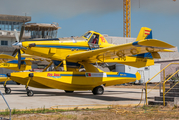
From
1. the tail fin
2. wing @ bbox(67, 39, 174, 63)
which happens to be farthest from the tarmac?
the tail fin

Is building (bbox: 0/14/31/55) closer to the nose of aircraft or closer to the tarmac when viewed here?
the nose of aircraft

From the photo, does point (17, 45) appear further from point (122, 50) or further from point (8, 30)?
point (8, 30)

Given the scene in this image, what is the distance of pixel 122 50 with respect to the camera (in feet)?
47.4

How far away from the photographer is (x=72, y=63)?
1766cm

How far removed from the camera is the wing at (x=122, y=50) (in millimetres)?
11363

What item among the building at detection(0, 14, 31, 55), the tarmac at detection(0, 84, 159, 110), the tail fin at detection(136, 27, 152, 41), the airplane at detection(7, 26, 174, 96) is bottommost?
the tarmac at detection(0, 84, 159, 110)

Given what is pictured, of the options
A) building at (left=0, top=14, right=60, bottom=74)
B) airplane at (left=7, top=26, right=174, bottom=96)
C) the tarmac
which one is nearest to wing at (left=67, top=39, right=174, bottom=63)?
airplane at (left=7, top=26, right=174, bottom=96)

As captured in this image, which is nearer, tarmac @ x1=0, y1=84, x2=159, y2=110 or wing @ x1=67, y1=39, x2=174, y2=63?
tarmac @ x1=0, y1=84, x2=159, y2=110

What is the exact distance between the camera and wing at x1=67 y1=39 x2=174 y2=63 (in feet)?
37.3

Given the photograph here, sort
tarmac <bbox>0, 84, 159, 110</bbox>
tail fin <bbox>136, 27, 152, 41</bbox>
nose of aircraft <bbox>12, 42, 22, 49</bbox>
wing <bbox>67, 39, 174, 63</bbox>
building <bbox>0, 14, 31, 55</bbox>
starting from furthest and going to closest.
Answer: building <bbox>0, 14, 31, 55</bbox> → tail fin <bbox>136, 27, 152, 41</bbox> → nose of aircraft <bbox>12, 42, 22, 49</bbox> → wing <bbox>67, 39, 174, 63</bbox> → tarmac <bbox>0, 84, 159, 110</bbox>

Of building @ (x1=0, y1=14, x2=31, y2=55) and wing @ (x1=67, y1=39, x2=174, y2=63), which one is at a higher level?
building @ (x1=0, y1=14, x2=31, y2=55)

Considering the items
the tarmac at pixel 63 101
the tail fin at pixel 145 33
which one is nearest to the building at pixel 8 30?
the tail fin at pixel 145 33

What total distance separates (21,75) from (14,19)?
1974 inches

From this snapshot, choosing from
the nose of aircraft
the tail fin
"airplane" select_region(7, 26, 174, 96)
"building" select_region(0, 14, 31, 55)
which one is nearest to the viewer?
"airplane" select_region(7, 26, 174, 96)
